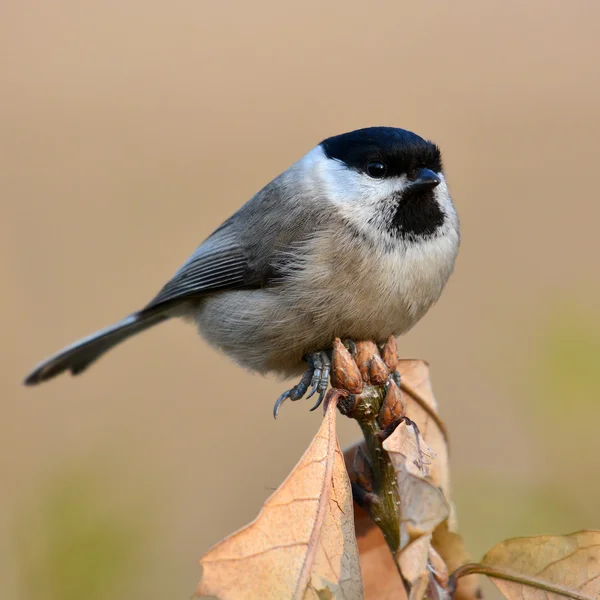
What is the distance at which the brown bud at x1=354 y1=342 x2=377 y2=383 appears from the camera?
1371 millimetres

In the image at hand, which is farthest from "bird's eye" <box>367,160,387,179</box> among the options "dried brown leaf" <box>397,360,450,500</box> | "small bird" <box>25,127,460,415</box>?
"dried brown leaf" <box>397,360,450,500</box>

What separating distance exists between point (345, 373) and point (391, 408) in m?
0.10

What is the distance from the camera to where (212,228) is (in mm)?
3875

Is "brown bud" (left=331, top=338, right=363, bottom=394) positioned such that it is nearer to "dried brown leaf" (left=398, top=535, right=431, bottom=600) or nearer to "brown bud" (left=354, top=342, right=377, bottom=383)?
"brown bud" (left=354, top=342, right=377, bottom=383)

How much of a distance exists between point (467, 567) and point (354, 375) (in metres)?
0.35

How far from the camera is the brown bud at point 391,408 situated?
1296mm

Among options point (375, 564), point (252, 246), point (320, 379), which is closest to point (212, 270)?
point (252, 246)

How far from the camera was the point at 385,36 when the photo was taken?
4.96m

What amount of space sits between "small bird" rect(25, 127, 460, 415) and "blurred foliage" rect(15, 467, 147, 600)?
503mm

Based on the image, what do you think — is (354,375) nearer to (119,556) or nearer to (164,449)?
(119,556)

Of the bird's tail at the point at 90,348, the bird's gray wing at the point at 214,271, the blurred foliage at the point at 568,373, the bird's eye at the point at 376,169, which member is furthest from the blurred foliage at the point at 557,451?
the bird's tail at the point at 90,348

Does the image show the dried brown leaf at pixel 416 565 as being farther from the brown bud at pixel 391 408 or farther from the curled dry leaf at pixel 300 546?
the brown bud at pixel 391 408

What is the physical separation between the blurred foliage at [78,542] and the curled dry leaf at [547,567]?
74 centimetres

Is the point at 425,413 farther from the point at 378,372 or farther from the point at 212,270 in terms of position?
the point at 212,270
